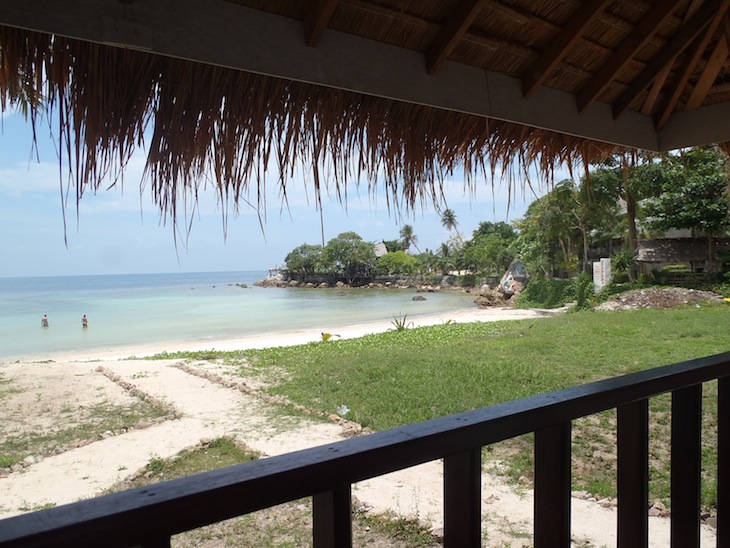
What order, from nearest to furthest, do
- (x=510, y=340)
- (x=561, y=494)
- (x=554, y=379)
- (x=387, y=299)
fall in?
(x=561, y=494) < (x=554, y=379) < (x=510, y=340) < (x=387, y=299)

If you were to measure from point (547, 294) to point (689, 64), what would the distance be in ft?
48.8

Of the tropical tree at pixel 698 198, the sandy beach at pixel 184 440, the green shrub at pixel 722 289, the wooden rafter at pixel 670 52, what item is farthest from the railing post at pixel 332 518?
the tropical tree at pixel 698 198

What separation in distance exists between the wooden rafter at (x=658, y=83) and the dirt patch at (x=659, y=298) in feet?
31.0

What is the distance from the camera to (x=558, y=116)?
1.85 m

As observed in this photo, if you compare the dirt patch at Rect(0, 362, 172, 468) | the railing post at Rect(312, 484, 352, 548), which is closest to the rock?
the railing post at Rect(312, 484, 352, 548)

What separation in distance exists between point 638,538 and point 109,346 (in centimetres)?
1344

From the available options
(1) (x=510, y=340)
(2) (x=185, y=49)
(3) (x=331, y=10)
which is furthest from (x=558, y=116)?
(1) (x=510, y=340)

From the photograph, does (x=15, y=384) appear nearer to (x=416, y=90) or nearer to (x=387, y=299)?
(x=416, y=90)

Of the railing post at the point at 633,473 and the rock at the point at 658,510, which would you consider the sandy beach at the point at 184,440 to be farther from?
the railing post at the point at 633,473

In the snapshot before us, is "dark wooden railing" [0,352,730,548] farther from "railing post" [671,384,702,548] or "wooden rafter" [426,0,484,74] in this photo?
"wooden rafter" [426,0,484,74]

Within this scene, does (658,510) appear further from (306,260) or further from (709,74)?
(306,260)

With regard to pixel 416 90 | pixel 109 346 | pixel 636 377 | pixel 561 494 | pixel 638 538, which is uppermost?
pixel 416 90

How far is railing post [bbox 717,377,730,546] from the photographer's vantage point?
0.96 metres

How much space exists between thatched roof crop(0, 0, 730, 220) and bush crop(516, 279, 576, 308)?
13408mm
